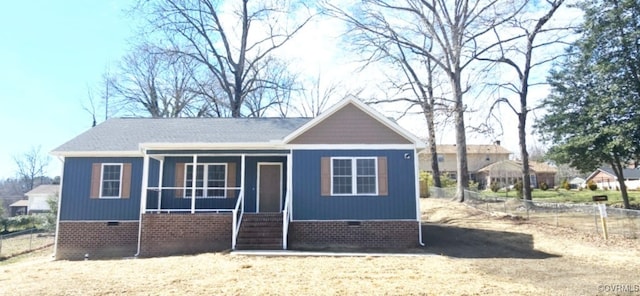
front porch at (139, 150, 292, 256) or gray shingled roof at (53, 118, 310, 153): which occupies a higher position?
gray shingled roof at (53, 118, 310, 153)

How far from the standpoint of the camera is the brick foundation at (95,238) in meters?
13.9

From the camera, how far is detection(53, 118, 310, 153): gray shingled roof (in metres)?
14.6

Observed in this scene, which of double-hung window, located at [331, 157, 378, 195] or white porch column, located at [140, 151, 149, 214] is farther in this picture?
double-hung window, located at [331, 157, 378, 195]

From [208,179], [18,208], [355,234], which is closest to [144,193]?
[208,179]

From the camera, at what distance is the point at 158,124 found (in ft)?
57.1

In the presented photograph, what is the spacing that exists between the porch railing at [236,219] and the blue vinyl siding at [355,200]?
1.80m

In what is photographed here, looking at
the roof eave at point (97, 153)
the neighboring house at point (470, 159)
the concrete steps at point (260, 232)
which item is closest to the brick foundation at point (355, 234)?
the concrete steps at point (260, 232)

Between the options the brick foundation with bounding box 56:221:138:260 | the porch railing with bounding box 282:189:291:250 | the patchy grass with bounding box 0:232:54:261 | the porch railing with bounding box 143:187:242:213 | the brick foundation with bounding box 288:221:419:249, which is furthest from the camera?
the patchy grass with bounding box 0:232:54:261

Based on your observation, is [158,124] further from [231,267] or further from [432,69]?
[432,69]

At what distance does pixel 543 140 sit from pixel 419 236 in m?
12.0

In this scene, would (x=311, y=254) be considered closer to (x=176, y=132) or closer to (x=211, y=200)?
(x=211, y=200)

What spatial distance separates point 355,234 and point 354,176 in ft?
6.17

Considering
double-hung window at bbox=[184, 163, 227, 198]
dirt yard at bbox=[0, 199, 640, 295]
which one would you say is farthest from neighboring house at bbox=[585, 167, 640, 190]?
double-hung window at bbox=[184, 163, 227, 198]

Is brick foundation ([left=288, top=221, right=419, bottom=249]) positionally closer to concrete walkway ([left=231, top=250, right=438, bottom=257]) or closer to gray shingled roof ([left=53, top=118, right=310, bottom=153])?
concrete walkway ([left=231, top=250, right=438, bottom=257])
